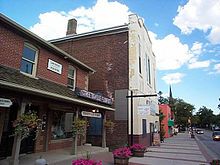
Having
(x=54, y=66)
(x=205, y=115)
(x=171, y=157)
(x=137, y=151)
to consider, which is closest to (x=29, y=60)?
(x=54, y=66)

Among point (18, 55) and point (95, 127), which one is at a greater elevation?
point (18, 55)

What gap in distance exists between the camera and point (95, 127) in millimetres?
14570

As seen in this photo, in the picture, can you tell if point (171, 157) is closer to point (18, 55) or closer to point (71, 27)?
point (18, 55)

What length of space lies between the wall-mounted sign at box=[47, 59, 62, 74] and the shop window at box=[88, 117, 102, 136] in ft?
19.0

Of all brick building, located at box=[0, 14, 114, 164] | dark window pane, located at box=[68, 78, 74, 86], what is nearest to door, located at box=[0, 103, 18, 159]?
brick building, located at box=[0, 14, 114, 164]

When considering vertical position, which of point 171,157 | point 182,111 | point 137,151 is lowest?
point 171,157

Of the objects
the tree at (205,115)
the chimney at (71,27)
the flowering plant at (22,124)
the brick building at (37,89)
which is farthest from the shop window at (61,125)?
the tree at (205,115)

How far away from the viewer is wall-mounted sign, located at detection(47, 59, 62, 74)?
397 inches

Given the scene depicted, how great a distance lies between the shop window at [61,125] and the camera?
10477mm

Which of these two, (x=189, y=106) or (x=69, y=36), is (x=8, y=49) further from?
(x=189, y=106)

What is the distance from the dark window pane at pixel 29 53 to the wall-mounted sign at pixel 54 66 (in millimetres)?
1041

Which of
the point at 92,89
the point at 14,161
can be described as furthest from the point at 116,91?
the point at 14,161

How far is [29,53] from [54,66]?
68.1 inches

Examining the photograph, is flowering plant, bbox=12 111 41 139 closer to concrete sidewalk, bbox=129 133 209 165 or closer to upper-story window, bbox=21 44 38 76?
upper-story window, bbox=21 44 38 76
